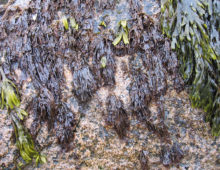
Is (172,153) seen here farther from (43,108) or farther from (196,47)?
(43,108)

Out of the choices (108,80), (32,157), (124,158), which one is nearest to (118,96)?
(108,80)

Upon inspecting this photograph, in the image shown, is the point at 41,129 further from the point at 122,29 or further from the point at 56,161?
the point at 122,29

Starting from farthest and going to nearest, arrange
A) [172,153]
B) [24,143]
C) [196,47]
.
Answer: [172,153] → [24,143] → [196,47]

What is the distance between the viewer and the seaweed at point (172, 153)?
196 centimetres

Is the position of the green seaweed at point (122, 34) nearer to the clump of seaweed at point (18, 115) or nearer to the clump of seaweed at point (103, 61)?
the clump of seaweed at point (103, 61)

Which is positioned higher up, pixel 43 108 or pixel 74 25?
pixel 74 25

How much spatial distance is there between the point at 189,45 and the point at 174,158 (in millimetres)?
1045

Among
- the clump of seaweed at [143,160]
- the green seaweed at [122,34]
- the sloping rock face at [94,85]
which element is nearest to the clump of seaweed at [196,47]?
the sloping rock face at [94,85]

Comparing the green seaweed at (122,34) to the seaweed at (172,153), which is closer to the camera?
the green seaweed at (122,34)

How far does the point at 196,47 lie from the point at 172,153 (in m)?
0.99

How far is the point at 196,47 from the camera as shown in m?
1.75

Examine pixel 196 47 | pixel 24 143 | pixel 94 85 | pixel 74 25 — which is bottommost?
pixel 24 143

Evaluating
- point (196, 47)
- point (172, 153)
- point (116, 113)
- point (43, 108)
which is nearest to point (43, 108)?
point (43, 108)

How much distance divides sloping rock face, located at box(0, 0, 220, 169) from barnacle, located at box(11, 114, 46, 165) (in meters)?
0.06
